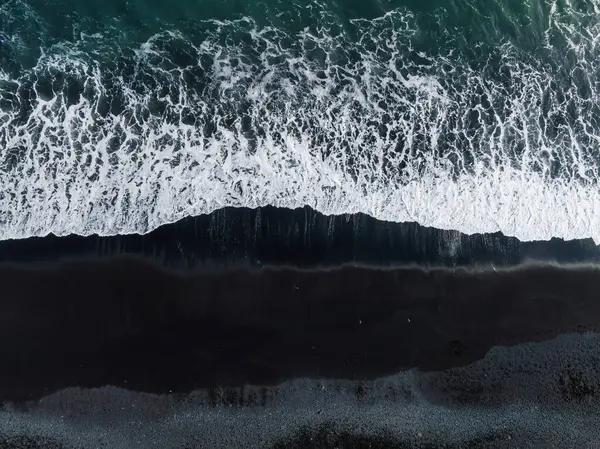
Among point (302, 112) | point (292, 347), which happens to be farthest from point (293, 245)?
point (302, 112)

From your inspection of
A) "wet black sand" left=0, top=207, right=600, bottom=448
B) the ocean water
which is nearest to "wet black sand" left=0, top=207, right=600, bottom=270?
"wet black sand" left=0, top=207, right=600, bottom=448

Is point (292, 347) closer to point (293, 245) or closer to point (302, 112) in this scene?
point (293, 245)

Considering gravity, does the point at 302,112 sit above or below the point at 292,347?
above

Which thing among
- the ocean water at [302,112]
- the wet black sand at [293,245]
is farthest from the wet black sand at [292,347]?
the ocean water at [302,112]

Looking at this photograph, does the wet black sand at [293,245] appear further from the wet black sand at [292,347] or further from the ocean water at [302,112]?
the ocean water at [302,112]

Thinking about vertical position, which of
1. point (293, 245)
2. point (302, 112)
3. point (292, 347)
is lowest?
point (292, 347)

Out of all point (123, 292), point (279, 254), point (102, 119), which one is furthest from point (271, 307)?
point (102, 119)

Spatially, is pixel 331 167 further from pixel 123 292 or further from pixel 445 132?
pixel 123 292
